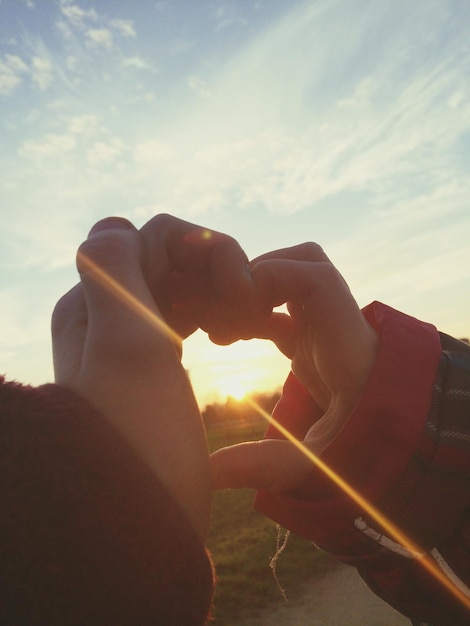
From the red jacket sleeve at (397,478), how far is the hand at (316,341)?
5 centimetres

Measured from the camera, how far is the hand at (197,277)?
0.94m

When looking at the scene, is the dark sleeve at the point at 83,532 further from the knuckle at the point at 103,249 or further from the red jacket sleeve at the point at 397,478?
the red jacket sleeve at the point at 397,478

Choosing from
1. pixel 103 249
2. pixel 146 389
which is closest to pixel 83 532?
pixel 146 389

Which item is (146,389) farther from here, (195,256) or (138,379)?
(195,256)

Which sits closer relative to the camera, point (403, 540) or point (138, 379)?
point (138, 379)

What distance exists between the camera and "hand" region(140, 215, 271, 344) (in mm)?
941

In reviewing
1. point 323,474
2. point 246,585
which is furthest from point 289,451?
point 246,585

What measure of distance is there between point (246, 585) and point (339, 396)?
6.35m

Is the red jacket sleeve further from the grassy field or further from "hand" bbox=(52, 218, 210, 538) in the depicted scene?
the grassy field

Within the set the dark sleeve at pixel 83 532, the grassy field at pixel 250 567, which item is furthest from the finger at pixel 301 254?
the grassy field at pixel 250 567

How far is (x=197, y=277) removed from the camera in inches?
39.3

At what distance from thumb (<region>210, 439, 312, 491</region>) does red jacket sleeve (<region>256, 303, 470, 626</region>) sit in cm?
4

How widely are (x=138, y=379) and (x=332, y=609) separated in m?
6.36

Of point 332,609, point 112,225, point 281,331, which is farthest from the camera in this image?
point 332,609
